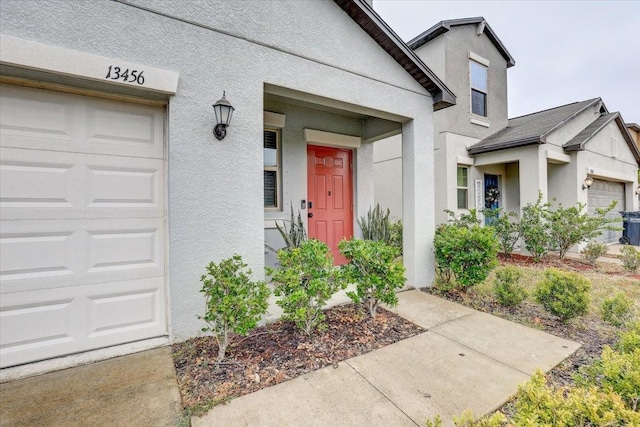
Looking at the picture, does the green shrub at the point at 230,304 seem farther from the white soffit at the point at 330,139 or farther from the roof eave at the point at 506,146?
the roof eave at the point at 506,146

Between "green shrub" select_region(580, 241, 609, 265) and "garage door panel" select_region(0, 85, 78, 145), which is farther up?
"garage door panel" select_region(0, 85, 78, 145)

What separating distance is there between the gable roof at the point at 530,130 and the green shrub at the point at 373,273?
6.82 meters

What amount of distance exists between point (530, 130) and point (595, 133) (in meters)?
2.17

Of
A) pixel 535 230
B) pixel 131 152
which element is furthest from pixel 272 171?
pixel 535 230

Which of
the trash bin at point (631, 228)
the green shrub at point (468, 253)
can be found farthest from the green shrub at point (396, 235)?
the trash bin at point (631, 228)

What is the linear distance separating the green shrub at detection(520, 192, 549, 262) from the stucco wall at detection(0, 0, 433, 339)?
251 inches

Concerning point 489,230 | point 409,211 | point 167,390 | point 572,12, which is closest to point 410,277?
point 409,211

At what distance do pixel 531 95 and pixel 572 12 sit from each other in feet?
57.1

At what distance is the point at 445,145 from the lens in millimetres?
8125

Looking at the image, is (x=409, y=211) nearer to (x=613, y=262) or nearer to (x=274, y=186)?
(x=274, y=186)

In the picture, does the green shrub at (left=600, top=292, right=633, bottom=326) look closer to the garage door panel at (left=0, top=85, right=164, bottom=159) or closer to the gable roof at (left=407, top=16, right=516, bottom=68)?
the garage door panel at (left=0, top=85, right=164, bottom=159)

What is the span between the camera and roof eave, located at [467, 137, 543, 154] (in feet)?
24.4

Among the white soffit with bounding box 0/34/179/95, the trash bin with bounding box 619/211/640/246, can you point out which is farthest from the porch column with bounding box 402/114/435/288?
the trash bin with bounding box 619/211/640/246

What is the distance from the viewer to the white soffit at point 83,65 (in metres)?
2.19
